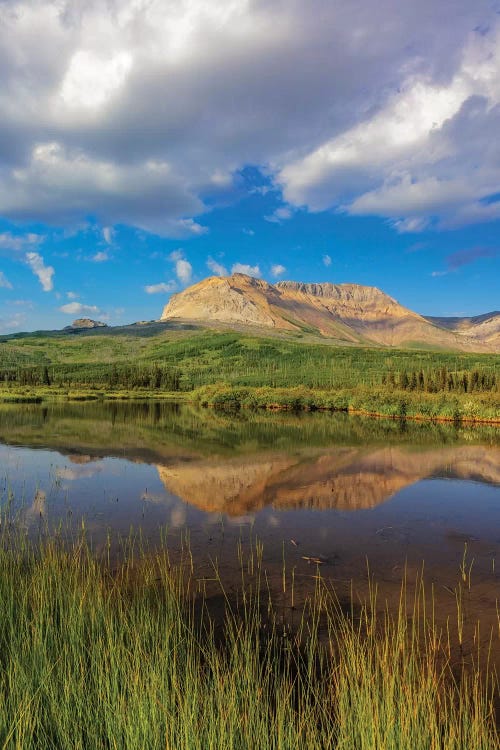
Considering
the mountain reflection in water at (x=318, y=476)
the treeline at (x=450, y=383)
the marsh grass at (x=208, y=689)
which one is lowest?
the mountain reflection in water at (x=318, y=476)

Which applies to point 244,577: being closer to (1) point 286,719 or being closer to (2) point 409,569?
(2) point 409,569

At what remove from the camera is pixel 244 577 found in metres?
11.7

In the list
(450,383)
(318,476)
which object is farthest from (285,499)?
(450,383)

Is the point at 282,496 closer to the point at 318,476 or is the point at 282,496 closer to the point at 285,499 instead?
the point at 285,499

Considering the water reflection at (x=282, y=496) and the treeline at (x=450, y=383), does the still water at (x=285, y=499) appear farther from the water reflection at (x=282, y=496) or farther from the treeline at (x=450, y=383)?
the treeline at (x=450, y=383)

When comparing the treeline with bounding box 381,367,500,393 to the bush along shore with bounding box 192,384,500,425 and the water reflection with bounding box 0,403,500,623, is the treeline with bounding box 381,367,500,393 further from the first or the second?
the water reflection with bounding box 0,403,500,623

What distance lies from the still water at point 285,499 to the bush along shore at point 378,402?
70.9 ft

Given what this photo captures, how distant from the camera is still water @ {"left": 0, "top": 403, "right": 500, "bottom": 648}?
523 inches

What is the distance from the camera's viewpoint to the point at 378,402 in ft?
236

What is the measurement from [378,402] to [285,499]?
53.9 meters

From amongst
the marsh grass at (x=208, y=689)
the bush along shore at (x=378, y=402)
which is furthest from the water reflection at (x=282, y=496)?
the bush along shore at (x=378, y=402)

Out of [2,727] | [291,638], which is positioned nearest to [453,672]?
[291,638]

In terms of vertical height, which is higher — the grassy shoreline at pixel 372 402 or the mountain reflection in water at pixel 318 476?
the grassy shoreline at pixel 372 402

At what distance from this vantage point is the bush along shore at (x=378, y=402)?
6250 centimetres
